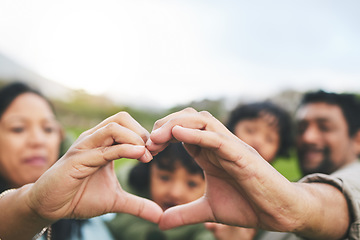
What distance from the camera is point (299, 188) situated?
1.23m

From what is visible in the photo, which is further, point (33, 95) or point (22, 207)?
point (33, 95)

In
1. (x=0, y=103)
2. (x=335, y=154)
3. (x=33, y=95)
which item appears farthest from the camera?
(x=335, y=154)

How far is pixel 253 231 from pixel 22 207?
1.96m

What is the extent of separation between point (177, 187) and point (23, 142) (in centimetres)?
148

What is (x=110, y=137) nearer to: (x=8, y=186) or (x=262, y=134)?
(x=8, y=186)

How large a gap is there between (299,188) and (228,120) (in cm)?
338

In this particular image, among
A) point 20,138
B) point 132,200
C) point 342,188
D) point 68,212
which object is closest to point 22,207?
point 68,212

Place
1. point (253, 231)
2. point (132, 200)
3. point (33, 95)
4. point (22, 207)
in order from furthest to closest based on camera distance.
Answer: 1. point (33, 95)
2. point (253, 231)
3. point (132, 200)
4. point (22, 207)

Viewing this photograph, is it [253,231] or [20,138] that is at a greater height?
[20,138]

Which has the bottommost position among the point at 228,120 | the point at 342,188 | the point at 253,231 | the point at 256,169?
the point at 253,231

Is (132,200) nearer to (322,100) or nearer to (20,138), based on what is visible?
(20,138)

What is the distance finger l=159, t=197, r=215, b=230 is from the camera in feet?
4.88

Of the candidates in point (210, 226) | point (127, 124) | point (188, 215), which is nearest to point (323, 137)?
point (210, 226)

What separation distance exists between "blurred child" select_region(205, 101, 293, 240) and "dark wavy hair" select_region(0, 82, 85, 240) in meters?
2.04
